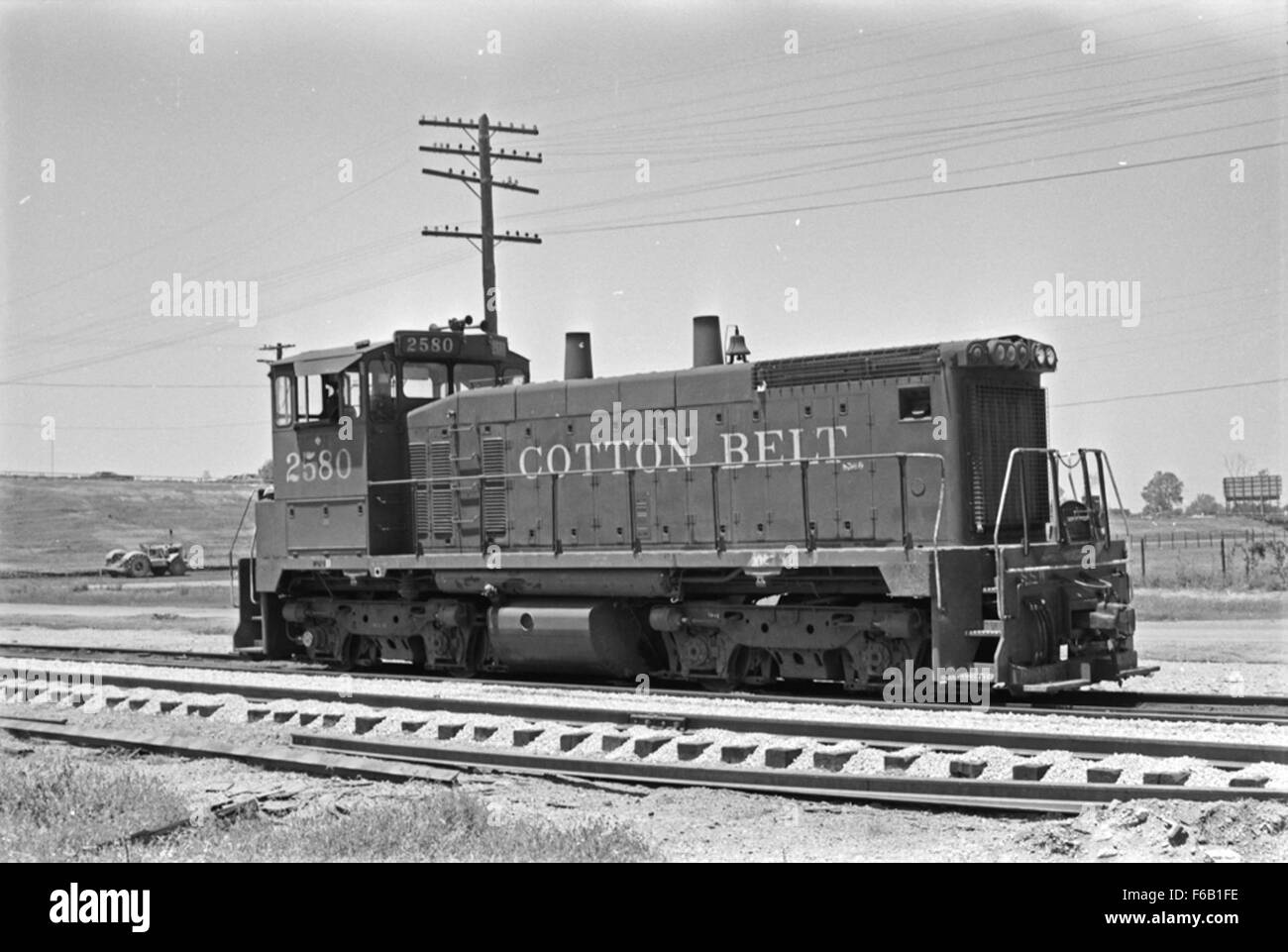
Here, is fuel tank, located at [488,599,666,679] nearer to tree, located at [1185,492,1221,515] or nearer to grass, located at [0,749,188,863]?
grass, located at [0,749,188,863]

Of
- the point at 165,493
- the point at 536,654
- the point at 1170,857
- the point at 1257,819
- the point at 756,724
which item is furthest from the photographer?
the point at 165,493

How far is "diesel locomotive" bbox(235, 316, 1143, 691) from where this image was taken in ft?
39.2

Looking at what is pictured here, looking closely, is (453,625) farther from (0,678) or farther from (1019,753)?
(1019,753)

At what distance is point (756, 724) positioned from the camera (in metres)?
10.1

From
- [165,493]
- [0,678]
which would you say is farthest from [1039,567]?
[165,493]

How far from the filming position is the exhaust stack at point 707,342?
13.9m

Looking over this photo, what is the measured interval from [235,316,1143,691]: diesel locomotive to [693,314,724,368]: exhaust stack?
23 mm

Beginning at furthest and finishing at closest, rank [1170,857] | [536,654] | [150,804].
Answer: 1. [536,654]
2. [150,804]
3. [1170,857]

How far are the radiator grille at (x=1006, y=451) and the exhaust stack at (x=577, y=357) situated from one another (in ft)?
14.7

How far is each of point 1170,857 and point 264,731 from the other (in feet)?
25.4

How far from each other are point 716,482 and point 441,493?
361 centimetres

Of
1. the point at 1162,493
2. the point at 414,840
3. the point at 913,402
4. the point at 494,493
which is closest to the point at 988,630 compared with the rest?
the point at 913,402

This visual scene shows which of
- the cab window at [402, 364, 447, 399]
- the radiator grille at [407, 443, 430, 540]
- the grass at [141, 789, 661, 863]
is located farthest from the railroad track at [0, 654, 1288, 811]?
the cab window at [402, 364, 447, 399]

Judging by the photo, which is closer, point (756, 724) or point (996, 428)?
point (756, 724)
